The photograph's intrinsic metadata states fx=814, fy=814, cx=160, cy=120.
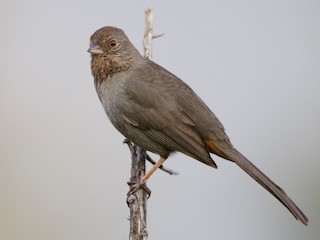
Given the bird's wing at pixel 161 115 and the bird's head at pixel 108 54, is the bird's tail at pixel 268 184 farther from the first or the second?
the bird's head at pixel 108 54

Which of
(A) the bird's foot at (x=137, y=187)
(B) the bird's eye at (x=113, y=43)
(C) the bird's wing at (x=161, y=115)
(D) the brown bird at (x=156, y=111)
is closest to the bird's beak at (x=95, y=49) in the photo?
(D) the brown bird at (x=156, y=111)

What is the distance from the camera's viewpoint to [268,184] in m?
7.25

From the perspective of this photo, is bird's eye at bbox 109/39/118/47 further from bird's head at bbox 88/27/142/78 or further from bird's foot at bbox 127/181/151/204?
bird's foot at bbox 127/181/151/204

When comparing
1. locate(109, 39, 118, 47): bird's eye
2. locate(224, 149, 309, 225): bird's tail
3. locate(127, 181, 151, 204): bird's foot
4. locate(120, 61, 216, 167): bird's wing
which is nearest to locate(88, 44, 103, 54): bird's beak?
locate(109, 39, 118, 47): bird's eye

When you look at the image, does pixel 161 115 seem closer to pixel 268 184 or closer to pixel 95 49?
pixel 95 49

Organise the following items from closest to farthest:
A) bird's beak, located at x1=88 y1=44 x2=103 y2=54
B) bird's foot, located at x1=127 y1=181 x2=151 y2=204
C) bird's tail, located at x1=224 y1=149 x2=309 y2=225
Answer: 1. bird's tail, located at x1=224 y1=149 x2=309 y2=225
2. bird's foot, located at x1=127 y1=181 x2=151 y2=204
3. bird's beak, located at x1=88 y1=44 x2=103 y2=54

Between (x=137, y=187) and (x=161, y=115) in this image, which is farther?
(x=161, y=115)

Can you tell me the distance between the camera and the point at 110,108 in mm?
7578

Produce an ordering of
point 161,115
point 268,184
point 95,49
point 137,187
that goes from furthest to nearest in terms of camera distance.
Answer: point 95,49 → point 161,115 → point 137,187 → point 268,184

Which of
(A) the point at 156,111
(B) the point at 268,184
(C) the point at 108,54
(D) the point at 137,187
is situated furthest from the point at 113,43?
(B) the point at 268,184

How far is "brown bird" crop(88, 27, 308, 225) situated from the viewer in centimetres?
738

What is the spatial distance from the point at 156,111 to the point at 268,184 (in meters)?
1.22

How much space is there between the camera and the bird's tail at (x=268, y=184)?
7.13 m

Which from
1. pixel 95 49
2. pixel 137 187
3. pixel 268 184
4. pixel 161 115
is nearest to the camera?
pixel 268 184
